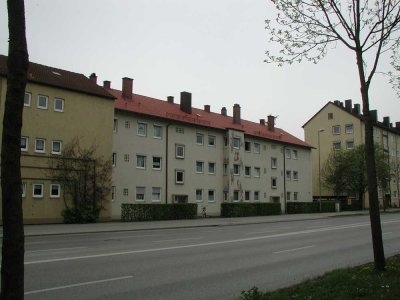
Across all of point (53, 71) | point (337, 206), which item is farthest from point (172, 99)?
point (337, 206)

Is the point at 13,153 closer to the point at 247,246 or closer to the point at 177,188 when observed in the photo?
the point at 247,246

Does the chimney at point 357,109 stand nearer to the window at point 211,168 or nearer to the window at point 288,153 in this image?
the window at point 288,153

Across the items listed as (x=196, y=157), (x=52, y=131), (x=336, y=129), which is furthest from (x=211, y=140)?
(x=336, y=129)

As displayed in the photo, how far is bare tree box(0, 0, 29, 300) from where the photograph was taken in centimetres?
351

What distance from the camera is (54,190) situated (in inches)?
1264

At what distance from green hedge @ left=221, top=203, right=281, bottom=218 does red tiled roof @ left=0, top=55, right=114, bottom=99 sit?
15.1 meters

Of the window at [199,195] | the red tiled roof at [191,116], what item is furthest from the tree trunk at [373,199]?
the window at [199,195]

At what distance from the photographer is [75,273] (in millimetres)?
10008

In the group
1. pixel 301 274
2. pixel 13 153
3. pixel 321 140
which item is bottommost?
pixel 301 274

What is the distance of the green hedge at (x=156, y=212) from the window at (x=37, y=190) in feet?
19.8

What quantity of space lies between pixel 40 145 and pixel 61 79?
18.8 feet

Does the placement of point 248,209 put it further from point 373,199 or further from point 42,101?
point 373,199

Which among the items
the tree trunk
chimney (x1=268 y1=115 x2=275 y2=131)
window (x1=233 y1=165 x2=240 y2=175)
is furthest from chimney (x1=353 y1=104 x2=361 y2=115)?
the tree trunk

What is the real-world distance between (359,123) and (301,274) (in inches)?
2661
